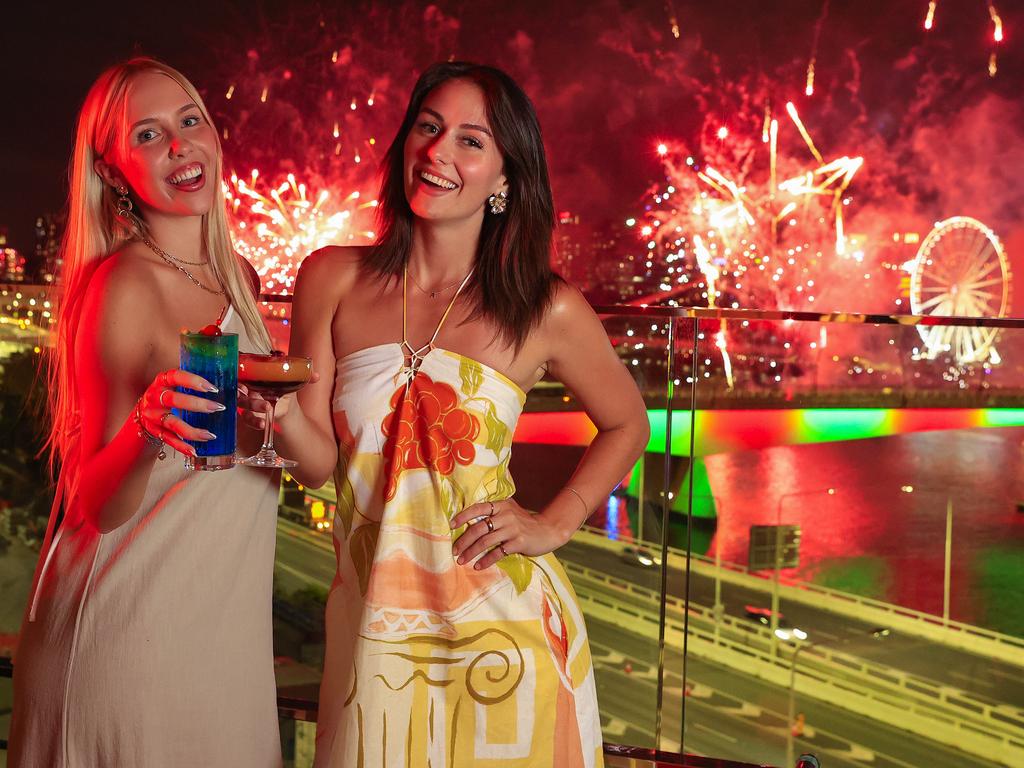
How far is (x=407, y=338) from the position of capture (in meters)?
1.74

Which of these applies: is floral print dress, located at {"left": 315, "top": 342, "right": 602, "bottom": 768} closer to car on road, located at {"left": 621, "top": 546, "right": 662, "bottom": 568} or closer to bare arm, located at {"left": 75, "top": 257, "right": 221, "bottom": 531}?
bare arm, located at {"left": 75, "top": 257, "right": 221, "bottom": 531}

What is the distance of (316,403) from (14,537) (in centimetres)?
208

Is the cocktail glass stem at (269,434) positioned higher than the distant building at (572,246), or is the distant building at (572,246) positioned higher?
the distant building at (572,246)

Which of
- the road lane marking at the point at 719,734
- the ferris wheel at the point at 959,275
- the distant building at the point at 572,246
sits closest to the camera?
the road lane marking at the point at 719,734

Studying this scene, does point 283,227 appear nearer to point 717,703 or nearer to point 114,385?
point 717,703

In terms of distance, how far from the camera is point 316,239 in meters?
17.5

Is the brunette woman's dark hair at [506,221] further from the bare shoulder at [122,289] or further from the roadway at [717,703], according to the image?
the roadway at [717,703]

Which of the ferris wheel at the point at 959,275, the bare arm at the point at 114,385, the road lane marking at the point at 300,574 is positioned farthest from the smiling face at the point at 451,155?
the ferris wheel at the point at 959,275

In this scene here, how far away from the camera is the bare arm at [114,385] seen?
1476mm

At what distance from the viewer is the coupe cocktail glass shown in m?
1.43

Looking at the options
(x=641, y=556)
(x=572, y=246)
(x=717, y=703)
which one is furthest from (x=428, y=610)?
(x=572, y=246)

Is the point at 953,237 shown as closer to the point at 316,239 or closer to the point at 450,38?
the point at 450,38

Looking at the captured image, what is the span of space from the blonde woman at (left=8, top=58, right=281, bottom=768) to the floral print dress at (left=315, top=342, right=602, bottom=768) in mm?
154

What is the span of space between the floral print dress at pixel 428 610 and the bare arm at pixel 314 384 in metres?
0.03
